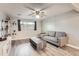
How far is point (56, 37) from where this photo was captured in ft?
5.86

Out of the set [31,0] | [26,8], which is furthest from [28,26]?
[31,0]

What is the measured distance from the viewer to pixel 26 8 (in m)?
1.60

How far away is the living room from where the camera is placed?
1593 millimetres

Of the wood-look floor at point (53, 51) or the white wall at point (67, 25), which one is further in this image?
the white wall at point (67, 25)

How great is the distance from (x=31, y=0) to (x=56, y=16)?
636mm

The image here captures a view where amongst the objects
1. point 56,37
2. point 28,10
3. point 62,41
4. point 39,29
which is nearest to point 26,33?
point 39,29

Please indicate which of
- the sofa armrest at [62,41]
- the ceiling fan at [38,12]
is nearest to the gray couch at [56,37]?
the sofa armrest at [62,41]

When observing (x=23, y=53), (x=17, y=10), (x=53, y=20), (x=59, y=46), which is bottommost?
(x=23, y=53)

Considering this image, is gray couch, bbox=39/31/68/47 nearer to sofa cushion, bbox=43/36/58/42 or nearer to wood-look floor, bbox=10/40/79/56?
sofa cushion, bbox=43/36/58/42

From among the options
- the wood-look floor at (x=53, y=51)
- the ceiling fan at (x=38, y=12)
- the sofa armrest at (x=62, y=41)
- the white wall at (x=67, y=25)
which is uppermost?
the ceiling fan at (x=38, y=12)

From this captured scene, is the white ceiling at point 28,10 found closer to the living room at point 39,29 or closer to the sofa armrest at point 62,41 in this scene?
the living room at point 39,29

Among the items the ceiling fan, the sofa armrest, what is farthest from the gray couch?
the ceiling fan

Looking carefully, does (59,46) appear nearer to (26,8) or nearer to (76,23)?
(76,23)

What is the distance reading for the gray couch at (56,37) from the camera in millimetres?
1768
